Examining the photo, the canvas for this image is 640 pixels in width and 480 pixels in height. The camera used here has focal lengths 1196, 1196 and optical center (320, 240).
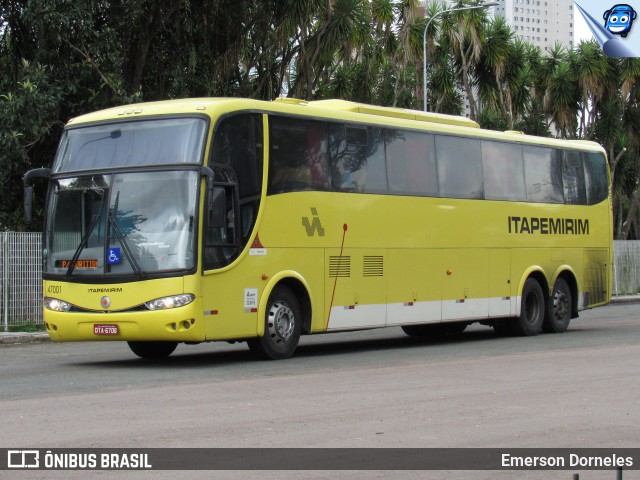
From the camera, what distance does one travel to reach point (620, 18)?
35.4 meters

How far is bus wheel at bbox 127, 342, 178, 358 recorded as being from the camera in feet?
55.5

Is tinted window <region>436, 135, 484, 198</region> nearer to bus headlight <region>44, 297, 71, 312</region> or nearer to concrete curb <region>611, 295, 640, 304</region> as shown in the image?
bus headlight <region>44, 297, 71, 312</region>

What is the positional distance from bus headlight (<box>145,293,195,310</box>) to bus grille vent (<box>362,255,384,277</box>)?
157 inches

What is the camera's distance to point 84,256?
50.1ft

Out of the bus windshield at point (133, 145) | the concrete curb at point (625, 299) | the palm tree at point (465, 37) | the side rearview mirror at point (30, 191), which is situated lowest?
the concrete curb at point (625, 299)

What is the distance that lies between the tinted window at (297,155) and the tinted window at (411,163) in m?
1.67

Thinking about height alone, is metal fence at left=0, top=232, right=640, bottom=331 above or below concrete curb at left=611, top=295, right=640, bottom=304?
above

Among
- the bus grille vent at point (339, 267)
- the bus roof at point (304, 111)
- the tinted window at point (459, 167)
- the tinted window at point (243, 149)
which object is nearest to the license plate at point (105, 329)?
the tinted window at point (243, 149)

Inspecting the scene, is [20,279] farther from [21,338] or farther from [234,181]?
[234,181]

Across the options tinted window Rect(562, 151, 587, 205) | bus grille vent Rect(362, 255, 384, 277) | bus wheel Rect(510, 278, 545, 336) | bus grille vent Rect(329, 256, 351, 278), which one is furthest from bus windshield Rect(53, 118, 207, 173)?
tinted window Rect(562, 151, 587, 205)

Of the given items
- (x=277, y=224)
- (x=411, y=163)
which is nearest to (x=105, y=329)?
(x=277, y=224)

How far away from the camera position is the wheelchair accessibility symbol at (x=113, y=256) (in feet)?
49.2

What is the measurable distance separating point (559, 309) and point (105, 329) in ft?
34.9

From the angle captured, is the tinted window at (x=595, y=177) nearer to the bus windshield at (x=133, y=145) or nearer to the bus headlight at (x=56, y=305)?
the bus windshield at (x=133, y=145)
